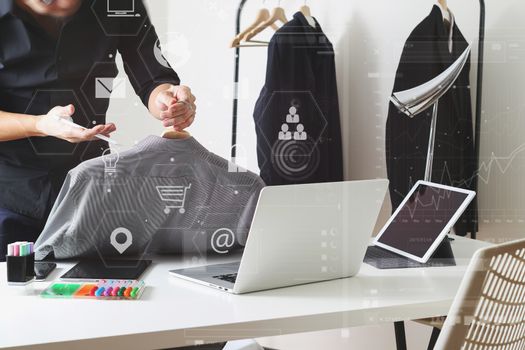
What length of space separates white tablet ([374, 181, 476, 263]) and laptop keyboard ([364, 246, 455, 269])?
13 millimetres

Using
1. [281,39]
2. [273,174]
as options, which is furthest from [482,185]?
[281,39]

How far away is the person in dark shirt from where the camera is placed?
1533 mm

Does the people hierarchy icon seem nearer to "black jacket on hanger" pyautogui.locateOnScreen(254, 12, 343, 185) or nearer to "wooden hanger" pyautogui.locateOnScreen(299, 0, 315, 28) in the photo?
"black jacket on hanger" pyautogui.locateOnScreen(254, 12, 343, 185)

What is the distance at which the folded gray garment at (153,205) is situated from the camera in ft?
3.62

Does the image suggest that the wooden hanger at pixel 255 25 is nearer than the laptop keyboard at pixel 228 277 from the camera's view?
No

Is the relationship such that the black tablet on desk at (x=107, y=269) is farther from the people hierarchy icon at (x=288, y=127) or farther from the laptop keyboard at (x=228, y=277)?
the people hierarchy icon at (x=288, y=127)

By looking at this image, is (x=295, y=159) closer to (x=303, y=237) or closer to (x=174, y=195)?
(x=174, y=195)

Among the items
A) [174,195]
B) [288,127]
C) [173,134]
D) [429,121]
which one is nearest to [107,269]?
[174,195]

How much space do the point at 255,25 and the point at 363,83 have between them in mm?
393

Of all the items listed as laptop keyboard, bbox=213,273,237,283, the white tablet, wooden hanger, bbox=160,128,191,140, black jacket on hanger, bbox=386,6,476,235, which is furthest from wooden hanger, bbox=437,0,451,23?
laptop keyboard, bbox=213,273,237,283

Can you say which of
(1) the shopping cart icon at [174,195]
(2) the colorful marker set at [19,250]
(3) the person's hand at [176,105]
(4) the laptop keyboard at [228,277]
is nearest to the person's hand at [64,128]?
(3) the person's hand at [176,105]

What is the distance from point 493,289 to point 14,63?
1.24 metres

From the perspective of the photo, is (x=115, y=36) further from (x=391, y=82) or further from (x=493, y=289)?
(x=493, y=289)

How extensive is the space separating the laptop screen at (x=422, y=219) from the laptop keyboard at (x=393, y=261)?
0.02 m
